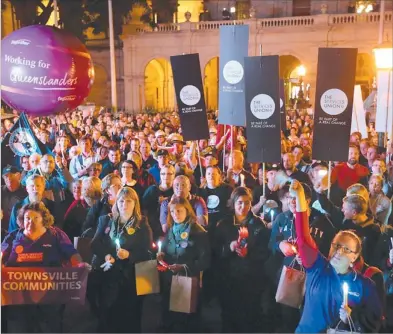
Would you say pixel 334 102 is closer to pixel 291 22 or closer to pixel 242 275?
pixel 242 275

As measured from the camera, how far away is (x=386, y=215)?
19.2 ft

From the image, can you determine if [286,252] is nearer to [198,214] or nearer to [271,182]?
[198,214]

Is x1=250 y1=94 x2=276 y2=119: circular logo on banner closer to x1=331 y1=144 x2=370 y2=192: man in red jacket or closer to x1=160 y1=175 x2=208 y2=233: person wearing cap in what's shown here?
x1=160 y1=175 x2=208 y2=233: person wearing cap

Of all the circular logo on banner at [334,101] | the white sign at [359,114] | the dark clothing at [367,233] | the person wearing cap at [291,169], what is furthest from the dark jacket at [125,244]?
the white sign at [359,114]

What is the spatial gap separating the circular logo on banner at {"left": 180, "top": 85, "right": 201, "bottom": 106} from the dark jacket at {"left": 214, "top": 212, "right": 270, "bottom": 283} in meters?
2.91

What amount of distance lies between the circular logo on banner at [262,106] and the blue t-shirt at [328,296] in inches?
91.2

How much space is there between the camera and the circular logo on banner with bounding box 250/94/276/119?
6270 mm

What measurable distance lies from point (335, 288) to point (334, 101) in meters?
2.70

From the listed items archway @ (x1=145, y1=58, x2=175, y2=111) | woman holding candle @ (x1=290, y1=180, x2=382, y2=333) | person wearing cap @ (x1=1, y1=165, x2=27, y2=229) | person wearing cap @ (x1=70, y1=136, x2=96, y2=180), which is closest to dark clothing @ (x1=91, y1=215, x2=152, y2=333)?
woman holding candle @ (x1=290, y1=180, x2=382, y2=333)

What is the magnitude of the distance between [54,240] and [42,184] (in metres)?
1.22

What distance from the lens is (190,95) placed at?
803cm

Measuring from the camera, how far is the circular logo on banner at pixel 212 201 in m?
6.45

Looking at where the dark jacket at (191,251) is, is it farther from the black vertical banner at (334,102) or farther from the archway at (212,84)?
the archway at (212,84)

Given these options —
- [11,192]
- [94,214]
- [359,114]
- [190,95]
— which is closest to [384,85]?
[359,114]
